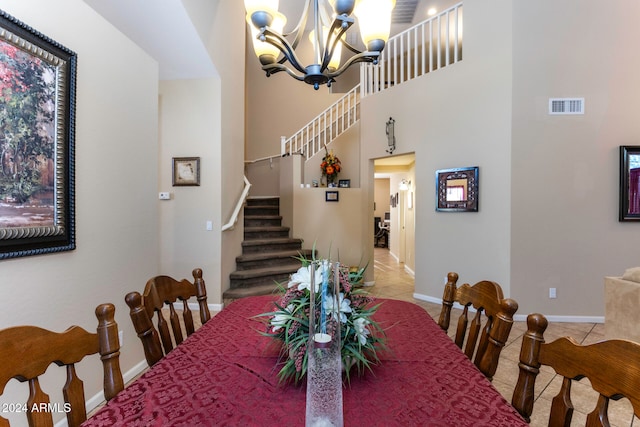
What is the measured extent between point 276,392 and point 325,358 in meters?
0.26

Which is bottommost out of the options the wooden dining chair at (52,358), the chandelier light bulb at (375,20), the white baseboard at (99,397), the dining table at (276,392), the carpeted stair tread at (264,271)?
Result: the white baseboard at (99,397)

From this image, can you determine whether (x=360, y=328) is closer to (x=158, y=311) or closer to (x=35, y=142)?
(x=158, y=311)

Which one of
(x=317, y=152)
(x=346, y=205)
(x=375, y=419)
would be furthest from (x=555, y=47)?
(x=375, y=419)

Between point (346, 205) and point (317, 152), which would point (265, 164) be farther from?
point (346, 205)

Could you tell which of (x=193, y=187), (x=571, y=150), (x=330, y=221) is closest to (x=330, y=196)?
(x=330, y=221)

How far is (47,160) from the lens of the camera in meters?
1.64

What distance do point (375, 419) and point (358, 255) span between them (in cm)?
481

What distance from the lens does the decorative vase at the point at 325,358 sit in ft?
2.39

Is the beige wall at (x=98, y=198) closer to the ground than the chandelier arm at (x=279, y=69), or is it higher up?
closer to the ground

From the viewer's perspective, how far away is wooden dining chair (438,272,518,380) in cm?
108

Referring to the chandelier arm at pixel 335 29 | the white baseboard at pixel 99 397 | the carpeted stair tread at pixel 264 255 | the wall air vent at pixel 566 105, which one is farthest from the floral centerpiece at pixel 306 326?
the wall air vent at pixel 566 105

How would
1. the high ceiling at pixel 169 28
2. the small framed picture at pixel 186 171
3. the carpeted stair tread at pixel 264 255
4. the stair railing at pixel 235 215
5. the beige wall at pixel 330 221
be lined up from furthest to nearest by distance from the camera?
1. the beige wall at pixel 330 221
2. the carpeted stair tread at pixel 264 255
3. the stair railing at pixel 235 215
4. the small framed picture at pixel 186 171
5. the high ceiling at pixel 169 28

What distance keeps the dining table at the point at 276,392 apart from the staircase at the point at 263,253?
2590 mm

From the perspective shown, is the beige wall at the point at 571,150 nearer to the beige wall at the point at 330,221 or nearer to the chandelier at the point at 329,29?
the chandelier at the point at 329,29
